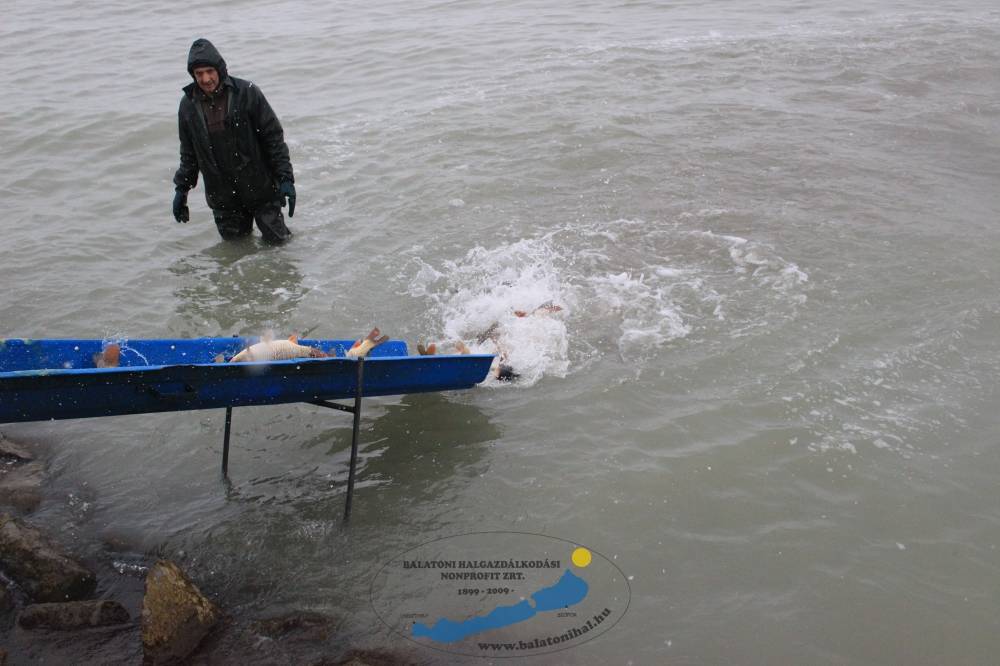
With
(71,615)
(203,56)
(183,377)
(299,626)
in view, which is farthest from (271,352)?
(203,56)

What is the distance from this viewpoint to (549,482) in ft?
17.9

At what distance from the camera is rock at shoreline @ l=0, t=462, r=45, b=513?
5324mm

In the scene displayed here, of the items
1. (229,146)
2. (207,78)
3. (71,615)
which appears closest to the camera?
(71,615)

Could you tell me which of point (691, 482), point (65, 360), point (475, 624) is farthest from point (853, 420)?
point (65, 360)

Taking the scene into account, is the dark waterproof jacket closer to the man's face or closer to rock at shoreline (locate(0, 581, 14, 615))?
the man's face

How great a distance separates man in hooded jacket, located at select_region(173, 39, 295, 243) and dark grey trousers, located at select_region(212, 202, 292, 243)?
0.01 m

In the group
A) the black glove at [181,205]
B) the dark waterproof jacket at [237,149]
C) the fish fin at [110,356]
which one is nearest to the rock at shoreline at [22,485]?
the fish fin at [110,356]

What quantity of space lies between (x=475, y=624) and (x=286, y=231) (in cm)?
573

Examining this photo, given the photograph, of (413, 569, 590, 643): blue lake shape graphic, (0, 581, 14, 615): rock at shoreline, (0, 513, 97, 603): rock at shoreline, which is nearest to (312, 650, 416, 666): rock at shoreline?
(413, 569, 590, 643): blue lake shape graphic

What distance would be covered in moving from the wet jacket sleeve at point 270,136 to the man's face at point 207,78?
38 cm

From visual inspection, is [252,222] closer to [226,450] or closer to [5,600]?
[226,450]

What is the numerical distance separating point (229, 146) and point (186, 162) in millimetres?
534

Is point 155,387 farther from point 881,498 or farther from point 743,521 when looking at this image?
point 881,498

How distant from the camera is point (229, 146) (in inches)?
299
